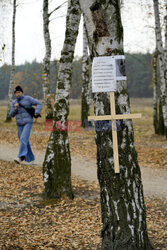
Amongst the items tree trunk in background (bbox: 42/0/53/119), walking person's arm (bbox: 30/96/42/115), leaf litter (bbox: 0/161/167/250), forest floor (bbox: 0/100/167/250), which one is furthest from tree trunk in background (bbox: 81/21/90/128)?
leaf litter (bbox: 0/161/167/250)

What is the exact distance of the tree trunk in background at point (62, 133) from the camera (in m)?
6.60

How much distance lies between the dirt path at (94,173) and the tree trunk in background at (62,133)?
2060 millimetres

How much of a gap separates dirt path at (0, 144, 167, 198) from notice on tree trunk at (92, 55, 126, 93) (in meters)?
4.29

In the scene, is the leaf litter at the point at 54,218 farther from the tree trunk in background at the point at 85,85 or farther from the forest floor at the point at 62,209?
the tree trunk in background at the point at 85,85

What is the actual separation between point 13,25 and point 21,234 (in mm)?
21524

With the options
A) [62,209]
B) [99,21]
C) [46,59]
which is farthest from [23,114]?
[46,59]

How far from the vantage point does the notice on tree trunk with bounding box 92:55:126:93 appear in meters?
3.73

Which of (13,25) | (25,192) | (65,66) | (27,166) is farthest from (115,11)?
(13,25)

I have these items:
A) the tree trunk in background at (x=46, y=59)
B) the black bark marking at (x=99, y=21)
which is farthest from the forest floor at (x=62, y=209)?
the tree trunk in background at (x=46, y=59)

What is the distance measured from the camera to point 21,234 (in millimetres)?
5043

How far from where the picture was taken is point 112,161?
3.79 m

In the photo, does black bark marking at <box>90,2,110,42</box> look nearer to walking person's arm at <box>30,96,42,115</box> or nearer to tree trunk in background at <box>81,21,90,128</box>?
walking person's arm at <box>30,96,42,115</box>

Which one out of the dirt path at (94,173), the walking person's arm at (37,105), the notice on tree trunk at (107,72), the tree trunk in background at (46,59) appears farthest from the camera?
the tree trunk in background at (46,59)

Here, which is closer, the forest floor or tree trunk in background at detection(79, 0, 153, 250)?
tree trunk in background at detection(79, 0, 153, 250)
